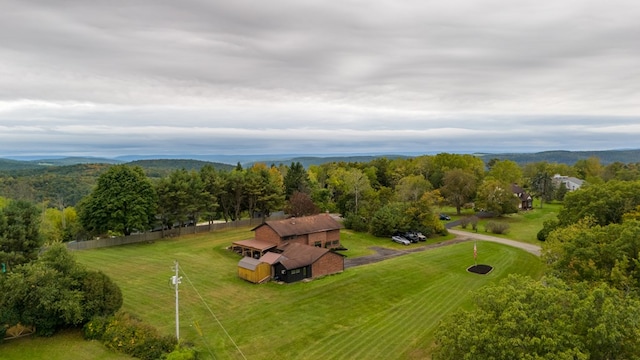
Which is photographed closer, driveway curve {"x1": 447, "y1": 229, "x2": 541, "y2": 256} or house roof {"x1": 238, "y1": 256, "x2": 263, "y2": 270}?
house roof {"x1": 238, "y1": 256, "x2": 263, "y2": 270}

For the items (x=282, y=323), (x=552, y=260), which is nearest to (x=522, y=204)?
(x=552, y=260)

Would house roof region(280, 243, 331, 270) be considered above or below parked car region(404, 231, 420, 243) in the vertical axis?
above

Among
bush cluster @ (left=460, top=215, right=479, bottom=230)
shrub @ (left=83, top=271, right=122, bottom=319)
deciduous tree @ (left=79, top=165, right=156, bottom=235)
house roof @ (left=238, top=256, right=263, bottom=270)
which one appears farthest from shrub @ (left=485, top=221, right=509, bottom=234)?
shrub @ (left=83, top=271, right=122, bottom=319)

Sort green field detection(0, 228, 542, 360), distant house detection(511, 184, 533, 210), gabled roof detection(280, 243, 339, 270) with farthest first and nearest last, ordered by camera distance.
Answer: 1. distant house detection(511, 184, 533, 210)
2. gabled roof detection(280, 243, 339, 270)
3. green field detection(0, 228, 542, 360)

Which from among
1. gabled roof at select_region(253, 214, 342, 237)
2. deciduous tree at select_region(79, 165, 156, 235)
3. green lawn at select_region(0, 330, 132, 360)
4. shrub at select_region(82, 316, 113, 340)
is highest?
deciduous tree at select_region(79, 165, 156, 235)

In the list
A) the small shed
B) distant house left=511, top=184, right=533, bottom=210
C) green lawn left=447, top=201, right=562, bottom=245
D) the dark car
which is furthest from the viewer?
distant house left=511, top=184, right=533, bottom=210

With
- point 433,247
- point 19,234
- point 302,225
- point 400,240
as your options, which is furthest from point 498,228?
point 19,234

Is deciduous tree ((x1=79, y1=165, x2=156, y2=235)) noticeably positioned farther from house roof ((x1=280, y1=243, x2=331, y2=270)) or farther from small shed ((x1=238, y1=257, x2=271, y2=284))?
house roof ((x1=280, y1=243, x2=331, y2=270))

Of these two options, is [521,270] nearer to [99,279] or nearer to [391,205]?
[391,205]
